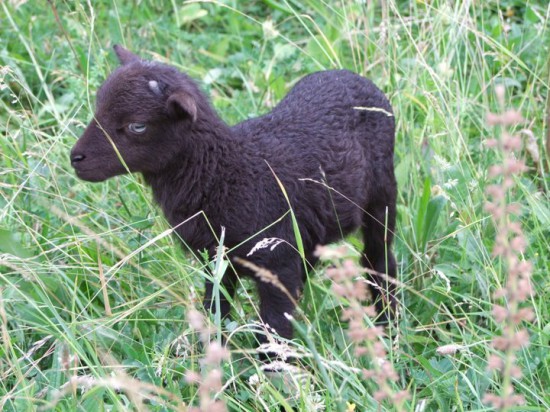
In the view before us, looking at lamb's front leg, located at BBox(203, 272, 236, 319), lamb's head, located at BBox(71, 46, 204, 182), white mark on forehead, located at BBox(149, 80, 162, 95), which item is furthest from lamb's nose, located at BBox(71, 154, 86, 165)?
lamb's front leg, located at BBox(203, 272, 236, 319)

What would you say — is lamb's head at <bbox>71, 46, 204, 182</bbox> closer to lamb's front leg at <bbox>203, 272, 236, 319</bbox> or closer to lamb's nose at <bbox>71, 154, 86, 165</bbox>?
lamb's nose at <bbox>71, 154, 86, 165</bbox>

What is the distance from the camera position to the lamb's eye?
10.5 feet

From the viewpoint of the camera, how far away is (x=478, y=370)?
299 cm

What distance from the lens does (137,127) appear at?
10.5 feet

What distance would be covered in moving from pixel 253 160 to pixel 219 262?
2.39 feet

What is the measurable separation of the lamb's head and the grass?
0.92 feet

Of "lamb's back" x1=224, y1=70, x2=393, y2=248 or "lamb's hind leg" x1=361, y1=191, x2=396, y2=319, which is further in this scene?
"lamb's hind leg" x1=361, y1=191, x2=396, y2=319

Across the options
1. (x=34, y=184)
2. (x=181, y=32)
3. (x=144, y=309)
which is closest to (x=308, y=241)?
(x=144, y=309)

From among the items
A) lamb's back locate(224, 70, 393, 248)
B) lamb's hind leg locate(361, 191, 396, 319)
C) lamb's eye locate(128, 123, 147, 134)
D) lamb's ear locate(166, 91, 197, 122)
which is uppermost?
lamb's ear locate(166, 91, 197, 122)

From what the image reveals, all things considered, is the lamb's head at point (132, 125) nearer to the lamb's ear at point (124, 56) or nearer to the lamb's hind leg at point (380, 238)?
the lamb's ear at point (124, 56)

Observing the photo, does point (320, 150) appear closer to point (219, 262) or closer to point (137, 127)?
point (137, 127)

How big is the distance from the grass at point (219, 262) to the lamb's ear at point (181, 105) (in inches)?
19.0

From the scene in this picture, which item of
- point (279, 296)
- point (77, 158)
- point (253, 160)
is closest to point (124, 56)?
point (77, 158)

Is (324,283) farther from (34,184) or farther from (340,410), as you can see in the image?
(340,410)
